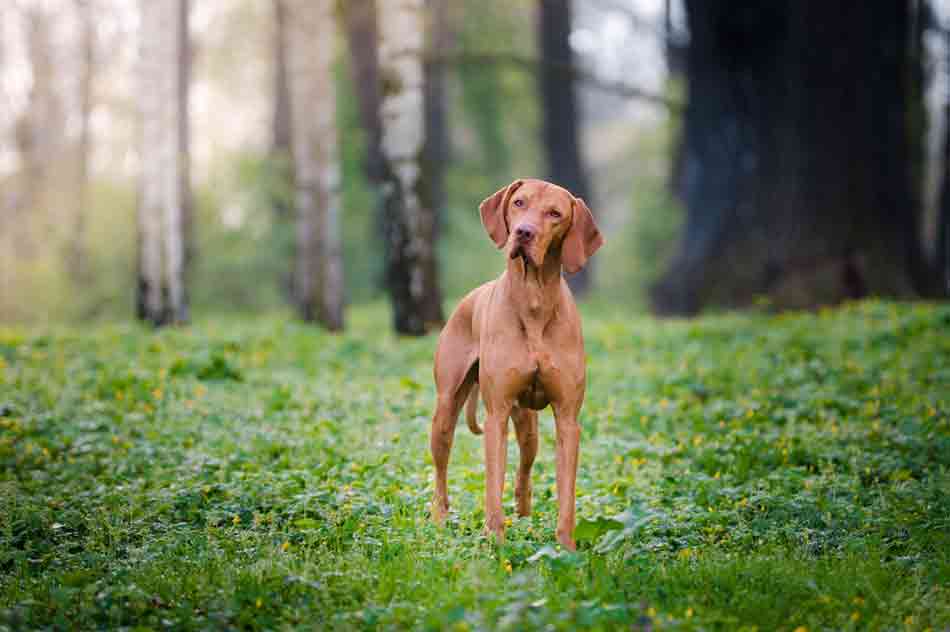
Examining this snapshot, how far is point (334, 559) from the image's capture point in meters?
5.03

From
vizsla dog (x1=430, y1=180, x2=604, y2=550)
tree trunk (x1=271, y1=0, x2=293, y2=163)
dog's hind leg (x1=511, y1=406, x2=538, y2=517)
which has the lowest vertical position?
dog's hind leg (x1=511, y1=406, x2=538, y2=517)

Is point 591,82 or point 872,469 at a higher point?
point 591,82

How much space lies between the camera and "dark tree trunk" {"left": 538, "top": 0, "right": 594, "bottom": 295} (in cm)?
2709

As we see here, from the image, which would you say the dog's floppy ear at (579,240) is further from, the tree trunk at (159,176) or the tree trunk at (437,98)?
the tree trunk at (437,98)

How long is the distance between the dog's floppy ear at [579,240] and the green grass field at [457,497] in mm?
1300

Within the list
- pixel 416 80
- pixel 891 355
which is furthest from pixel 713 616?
pixel 416 80

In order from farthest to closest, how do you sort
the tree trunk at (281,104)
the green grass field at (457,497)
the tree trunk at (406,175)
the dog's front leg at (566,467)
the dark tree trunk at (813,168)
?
1. the tree trunk at (281,104)
2. the dark tree trunk at (813,168)
3. the tree trunk at (406,175)
4. the dog's front leg at (566,467)
5. the green grass field at (457,497)

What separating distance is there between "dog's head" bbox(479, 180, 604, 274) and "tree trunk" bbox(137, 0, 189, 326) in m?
10.8

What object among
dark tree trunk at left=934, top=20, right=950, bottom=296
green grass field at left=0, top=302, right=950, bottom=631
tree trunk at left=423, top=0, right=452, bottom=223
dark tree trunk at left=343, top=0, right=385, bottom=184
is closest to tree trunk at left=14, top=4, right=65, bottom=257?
dark tree trunk at left=343, top=0, right=385, bottom=184

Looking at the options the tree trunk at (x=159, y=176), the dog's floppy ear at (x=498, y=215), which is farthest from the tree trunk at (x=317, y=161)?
the dog's floppy ear at (x=498, y=215)

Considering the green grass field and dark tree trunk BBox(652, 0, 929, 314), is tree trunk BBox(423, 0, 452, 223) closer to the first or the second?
dark tree trunk BBox(652, 0, 929, 314)

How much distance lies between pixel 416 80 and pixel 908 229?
8.33 m

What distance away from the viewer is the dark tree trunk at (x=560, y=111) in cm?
2709

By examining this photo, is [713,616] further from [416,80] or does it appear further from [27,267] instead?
[27,267]
